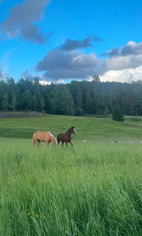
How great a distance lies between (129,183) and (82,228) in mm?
1105

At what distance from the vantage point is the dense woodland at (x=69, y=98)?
10900cm

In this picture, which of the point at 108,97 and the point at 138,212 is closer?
the point at 138,212

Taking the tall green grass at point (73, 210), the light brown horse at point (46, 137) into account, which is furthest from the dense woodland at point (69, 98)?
the tall green grass at point (73, 210)

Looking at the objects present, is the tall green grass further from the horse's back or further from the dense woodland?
the dense woodland

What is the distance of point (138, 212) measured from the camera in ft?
8.46

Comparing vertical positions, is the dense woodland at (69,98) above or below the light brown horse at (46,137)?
above

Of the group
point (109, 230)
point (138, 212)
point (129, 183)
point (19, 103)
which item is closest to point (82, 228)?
point (109, 230)

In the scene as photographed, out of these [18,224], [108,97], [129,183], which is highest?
[108,97]

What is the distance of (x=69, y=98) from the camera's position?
112375 millimetres

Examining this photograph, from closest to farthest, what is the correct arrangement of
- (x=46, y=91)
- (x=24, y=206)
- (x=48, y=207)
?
(x=48, y=207) → (x=24, y=206) → (x=46, y=91)

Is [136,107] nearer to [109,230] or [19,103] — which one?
[19,103]

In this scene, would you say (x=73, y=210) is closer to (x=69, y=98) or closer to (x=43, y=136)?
(x=43, y=136)

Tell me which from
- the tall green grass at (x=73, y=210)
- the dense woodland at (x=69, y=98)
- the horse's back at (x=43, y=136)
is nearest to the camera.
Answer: the tall green grass at (x=73, y=210)

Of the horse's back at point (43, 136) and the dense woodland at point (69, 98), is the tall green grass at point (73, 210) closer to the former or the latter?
the horse's back at point (43, 136)
